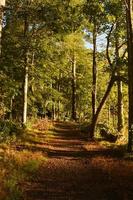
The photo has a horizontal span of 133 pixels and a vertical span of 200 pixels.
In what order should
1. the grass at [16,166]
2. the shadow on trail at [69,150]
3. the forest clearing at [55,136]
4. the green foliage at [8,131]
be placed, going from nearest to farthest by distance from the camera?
the grass at [16,166] < the forest clearing at [55,136] < the shadow on trail at [69,150] < the green foliage at [8,131]

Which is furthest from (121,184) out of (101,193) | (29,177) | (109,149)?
(109,149)

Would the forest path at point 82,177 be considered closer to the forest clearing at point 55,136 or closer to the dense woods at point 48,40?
the forest clearing at point 55,136

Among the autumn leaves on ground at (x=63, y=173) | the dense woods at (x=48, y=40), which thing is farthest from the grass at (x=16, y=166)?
the dense woods at (x=48, y=40)

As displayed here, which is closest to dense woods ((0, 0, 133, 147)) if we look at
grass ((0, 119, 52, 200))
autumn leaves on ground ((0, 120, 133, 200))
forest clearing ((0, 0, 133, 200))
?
forest clearing ((0, 0, 133, 200))

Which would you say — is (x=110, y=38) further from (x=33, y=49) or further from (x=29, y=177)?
(x=29, y=177)

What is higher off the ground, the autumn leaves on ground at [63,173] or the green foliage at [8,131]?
the green foliage at [8,131]

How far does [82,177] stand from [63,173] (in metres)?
0.88

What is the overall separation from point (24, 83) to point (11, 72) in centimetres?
168

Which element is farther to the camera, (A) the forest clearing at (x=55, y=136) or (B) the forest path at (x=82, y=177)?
(A) the forest clearing at (x=55, y=136)

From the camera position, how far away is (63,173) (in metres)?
12.8

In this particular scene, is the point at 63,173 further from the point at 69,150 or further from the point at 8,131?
the point at 8,131

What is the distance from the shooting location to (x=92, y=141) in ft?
73.4

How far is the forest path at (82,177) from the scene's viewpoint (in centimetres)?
988

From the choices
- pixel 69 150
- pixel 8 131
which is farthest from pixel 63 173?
pixel 8 131
